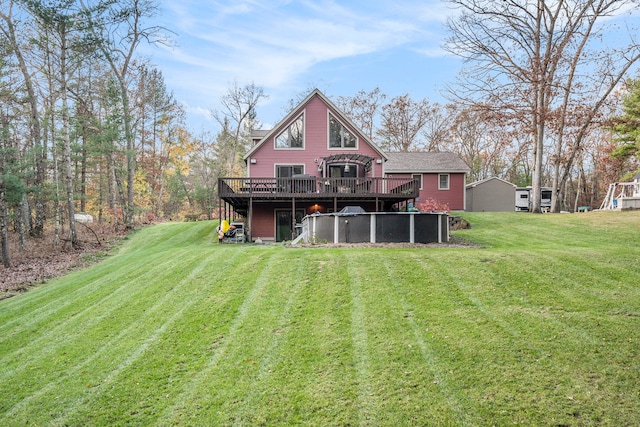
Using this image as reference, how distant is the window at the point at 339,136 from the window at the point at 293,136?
1486 millimetres

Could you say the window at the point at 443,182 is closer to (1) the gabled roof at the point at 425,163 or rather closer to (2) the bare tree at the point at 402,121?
(1) the gabled roof at the point at 425,163

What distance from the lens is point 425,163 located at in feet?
82.7

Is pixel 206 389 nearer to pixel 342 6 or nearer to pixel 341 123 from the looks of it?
pixel 342 6

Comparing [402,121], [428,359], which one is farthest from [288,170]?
[402,121]

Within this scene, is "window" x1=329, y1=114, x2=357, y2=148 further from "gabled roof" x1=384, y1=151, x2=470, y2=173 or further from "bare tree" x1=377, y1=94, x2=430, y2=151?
"bare tree" x1=377, y1=94, x2=430, y2=151

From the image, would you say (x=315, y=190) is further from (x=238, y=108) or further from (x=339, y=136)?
(x=238, y=108)

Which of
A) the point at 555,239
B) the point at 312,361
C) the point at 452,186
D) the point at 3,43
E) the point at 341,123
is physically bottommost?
the point at 312,361

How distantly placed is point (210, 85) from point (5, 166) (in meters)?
21.3

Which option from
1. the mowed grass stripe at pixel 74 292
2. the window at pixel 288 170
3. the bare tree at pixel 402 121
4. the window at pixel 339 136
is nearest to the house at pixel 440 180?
the window at pixel 339 136

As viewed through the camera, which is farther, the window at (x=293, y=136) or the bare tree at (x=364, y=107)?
the bare tree at (x=364, y=107)

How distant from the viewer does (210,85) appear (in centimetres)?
3294

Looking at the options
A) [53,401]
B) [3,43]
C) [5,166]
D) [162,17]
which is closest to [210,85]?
[162,17]

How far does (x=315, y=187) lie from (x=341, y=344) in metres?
12.1

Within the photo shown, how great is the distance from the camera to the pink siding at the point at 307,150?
1884cm
